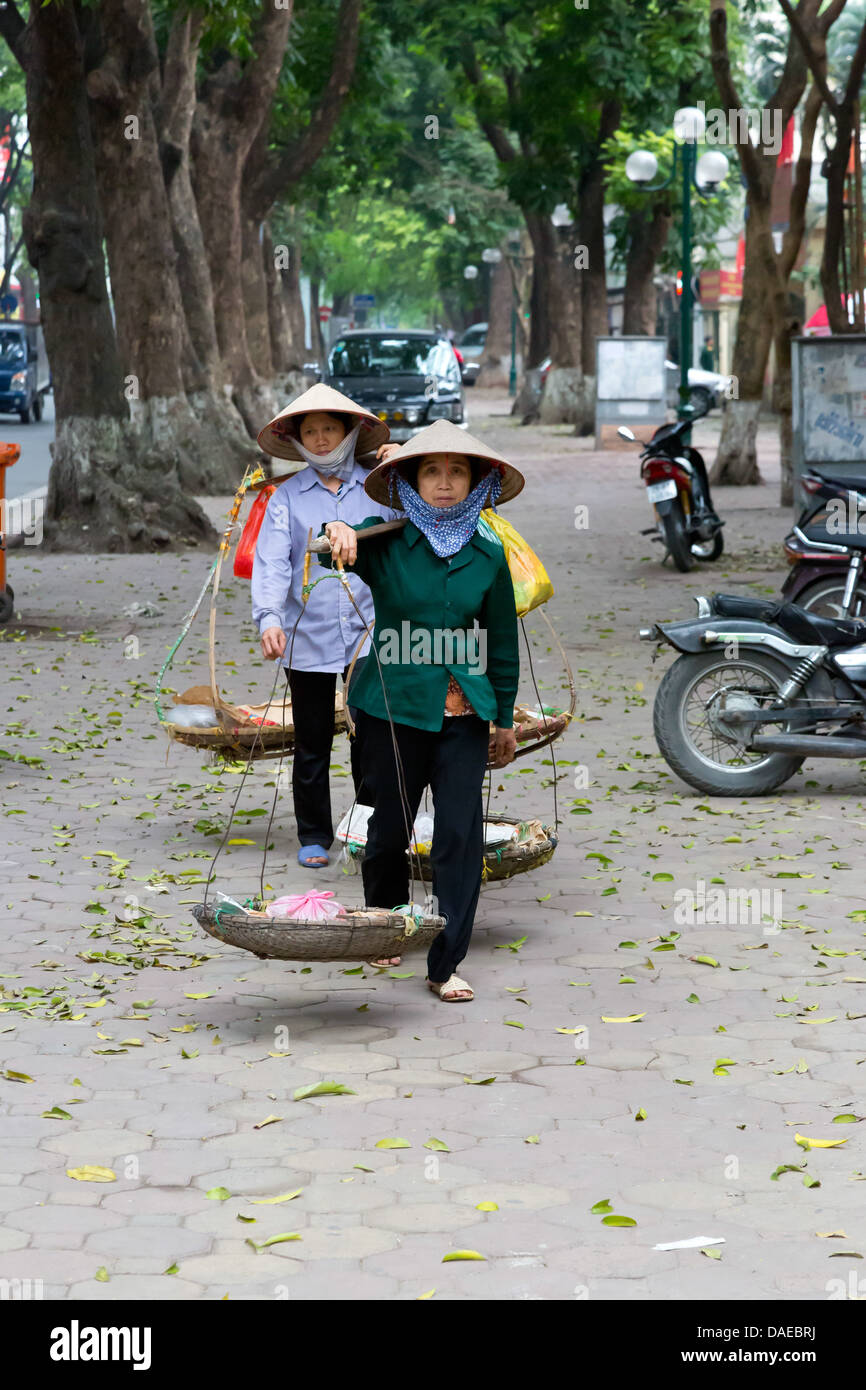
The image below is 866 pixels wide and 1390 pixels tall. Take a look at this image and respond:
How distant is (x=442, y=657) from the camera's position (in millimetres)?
5527

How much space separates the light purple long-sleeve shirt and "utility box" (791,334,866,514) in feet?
31.1

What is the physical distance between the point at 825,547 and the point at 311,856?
3.83 m

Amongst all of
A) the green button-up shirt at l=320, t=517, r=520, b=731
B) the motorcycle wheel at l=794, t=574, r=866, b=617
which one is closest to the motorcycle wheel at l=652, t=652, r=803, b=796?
the motorcycle wheel at l=794, t=574, r=866, b=617

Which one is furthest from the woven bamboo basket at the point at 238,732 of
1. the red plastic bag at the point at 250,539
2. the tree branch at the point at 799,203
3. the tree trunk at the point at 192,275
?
the tree trunk at the point at 192,275

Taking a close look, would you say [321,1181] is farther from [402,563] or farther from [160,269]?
[160,269]

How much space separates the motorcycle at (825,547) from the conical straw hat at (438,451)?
4.27 metres

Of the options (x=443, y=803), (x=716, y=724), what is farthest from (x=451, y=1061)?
(x=716, y=724)

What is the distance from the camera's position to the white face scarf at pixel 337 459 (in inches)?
269

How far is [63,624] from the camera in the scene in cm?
1374

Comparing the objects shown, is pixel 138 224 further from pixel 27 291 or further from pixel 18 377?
pixel 27 291

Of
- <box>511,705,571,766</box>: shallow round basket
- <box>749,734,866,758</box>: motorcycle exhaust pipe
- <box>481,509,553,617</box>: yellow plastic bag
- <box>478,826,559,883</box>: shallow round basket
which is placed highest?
<box>481,509,553,617</box>: yellow plastic bag

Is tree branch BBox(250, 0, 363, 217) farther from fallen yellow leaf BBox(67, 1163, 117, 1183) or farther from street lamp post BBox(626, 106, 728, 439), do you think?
fallen yellow leaf BBox(67, 1163, 117, 1183)

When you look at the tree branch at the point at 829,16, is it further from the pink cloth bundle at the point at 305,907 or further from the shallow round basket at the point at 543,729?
the pink cloth bundle at the point at 305,907

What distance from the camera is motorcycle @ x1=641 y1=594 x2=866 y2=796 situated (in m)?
8.27
